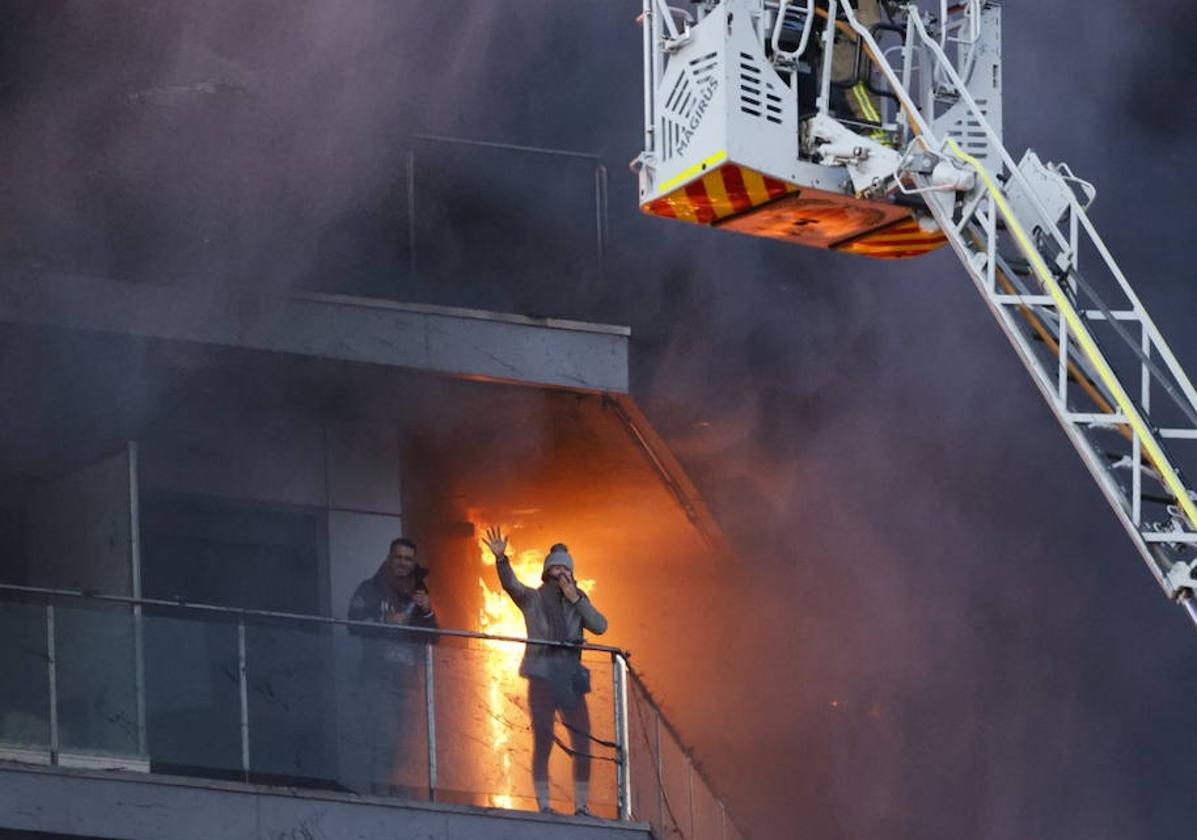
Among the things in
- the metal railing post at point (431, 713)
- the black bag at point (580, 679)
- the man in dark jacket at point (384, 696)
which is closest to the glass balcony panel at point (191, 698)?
the man in dark jacket at point (384, 696)

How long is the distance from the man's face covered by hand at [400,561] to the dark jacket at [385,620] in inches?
2.0

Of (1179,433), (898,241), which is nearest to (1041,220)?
(898,241)

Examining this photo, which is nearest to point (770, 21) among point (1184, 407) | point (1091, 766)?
point (1184, 407)

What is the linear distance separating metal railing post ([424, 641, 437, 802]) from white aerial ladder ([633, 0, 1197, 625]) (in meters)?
2.40

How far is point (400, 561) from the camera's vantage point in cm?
1433

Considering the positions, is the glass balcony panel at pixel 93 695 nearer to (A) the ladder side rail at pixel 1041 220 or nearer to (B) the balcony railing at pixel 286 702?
(B) the balcony railing at pixel 286 702

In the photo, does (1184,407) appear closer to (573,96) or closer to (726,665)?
(573,96)

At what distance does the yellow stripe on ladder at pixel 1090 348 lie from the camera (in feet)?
38.3

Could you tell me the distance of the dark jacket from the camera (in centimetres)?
1338

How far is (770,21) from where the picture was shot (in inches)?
508

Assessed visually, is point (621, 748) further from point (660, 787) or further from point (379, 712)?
point (379, 712)

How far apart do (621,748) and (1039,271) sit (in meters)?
3.25

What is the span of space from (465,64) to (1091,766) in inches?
237

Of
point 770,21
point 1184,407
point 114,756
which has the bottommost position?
point 114,756
